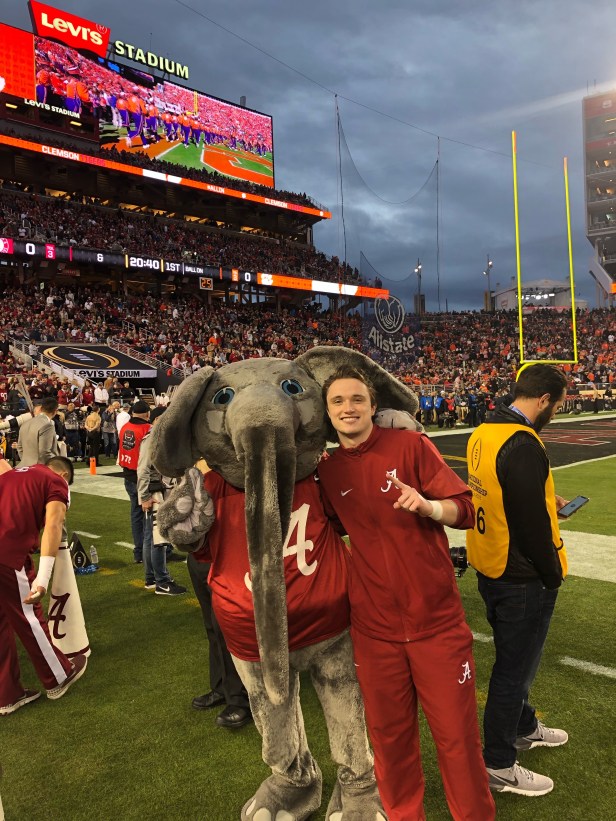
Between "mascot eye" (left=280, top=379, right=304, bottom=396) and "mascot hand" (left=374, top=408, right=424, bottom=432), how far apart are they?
331 millimetres

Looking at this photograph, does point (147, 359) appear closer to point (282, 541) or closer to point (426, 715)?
point (282, 541)

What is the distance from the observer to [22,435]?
650 cm

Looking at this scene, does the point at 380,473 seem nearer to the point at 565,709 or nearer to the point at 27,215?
the point at 565,709

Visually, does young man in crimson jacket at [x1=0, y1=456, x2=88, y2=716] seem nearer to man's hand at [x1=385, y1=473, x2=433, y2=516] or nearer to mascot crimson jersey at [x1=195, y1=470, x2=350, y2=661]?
mascot crimson jersey at [x1=195, y1=470, x2=350, y2=661]

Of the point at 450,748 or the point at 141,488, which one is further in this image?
the point at 141,488

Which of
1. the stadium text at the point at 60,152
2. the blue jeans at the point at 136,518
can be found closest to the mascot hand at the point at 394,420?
the blue jeans at the point at 136,518

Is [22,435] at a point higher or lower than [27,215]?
lower

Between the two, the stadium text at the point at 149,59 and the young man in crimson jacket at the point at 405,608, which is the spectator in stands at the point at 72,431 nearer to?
the young man in crimson jacket at the point at 405,608

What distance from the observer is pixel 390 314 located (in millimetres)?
24688

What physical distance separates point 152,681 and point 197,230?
38549mm

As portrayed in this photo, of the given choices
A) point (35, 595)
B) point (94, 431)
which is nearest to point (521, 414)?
point (35, 595)

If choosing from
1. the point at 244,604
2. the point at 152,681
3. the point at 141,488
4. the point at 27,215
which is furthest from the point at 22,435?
the point at 27,215

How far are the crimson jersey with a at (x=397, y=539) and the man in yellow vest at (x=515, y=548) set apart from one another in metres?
0.39

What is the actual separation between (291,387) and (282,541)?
0.64 meters
